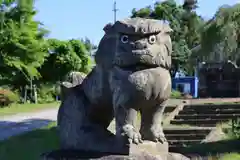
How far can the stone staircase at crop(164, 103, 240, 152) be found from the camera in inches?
450

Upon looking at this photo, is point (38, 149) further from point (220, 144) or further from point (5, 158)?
point (220, 144)

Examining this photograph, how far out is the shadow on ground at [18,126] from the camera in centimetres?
1344

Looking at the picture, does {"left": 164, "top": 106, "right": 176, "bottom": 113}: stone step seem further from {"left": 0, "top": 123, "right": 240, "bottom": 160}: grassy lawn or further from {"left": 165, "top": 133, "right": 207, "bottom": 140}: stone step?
{"left": 0, "top": 123, "right": 240, "bottom": 160}: grassy lawn

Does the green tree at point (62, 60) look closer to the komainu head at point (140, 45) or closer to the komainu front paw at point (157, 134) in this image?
the komainu front paw at point (157, 134)

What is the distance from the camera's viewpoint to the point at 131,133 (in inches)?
151

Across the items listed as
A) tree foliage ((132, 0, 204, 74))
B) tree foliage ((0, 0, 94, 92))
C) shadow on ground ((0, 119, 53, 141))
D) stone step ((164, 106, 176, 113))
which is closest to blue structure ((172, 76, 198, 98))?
tree foliage ((132, 0, 204, 74))

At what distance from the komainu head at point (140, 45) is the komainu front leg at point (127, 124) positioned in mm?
364

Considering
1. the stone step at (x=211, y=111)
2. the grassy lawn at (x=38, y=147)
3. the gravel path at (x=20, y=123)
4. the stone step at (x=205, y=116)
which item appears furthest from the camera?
the stone step at (x=211, y=111)

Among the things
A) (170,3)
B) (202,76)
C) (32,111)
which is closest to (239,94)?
(202,76)

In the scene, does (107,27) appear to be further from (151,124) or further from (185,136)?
(185,136)

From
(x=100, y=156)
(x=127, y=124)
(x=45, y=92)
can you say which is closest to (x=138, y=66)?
(x=127, y=124)

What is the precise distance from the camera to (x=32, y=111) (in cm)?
2089

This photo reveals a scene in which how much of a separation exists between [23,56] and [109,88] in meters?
20.9

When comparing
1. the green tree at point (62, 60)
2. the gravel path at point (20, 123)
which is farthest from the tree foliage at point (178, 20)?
the gravel path at point (20, 123)
